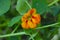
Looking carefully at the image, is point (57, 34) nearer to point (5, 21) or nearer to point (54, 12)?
point (54, 12)

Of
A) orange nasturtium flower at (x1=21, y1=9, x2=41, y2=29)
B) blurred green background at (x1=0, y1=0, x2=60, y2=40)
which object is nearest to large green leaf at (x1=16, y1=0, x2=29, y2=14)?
blurred green background at (x1=0, y1=0, x2=60, y2=40)

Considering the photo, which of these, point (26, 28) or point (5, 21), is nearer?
point (26, 28)

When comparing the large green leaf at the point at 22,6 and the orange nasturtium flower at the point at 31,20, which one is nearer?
the orange nasturtium flower at the point at 31,20

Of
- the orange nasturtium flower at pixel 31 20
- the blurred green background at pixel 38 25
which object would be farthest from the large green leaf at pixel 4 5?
the orange nasturtium flower at pixel 31 20

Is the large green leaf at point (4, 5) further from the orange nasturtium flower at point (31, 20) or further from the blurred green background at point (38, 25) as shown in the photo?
the orange nasturtium flower at point (31, 20)

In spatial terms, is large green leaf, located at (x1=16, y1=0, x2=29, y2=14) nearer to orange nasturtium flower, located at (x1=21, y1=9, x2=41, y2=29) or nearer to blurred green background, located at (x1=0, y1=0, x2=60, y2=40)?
blurred green background, located at (x1=0, y1=0, x2=60, y2=40)

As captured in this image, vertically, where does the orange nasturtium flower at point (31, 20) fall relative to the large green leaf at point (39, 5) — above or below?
below

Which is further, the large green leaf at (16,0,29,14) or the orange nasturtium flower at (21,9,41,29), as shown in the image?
the large green leaf at (16,0,29,14)

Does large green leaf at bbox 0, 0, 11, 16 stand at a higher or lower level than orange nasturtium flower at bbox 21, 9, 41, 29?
higher

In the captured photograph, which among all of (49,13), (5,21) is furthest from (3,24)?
(49,13)
